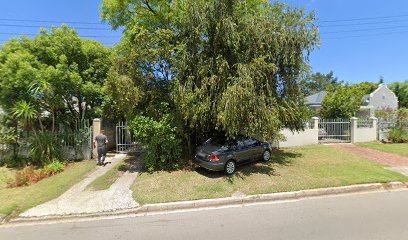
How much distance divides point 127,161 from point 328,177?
8633 mm

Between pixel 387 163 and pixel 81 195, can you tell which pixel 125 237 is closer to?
pixel 81 195

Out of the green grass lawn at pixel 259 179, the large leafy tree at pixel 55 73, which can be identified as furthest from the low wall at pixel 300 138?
the large leafy tree at pixel 55 73

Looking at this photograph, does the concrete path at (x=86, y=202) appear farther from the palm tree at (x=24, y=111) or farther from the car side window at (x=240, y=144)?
the palm tree at (x=24, y=111)

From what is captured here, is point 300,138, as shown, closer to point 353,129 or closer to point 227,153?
point 353,129

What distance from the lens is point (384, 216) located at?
503cm

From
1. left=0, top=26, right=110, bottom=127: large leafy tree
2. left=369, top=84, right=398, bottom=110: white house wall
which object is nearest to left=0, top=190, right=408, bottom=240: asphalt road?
left=0, top=26, right=110, bottom=127: large leafy tree

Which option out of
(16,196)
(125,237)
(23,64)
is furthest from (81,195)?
(23,64)

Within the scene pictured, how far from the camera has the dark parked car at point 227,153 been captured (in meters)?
8.09

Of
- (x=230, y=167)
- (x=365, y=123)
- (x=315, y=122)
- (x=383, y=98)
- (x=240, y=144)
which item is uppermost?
(x=383, y=98)

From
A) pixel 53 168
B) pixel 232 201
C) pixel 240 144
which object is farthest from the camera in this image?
pixel 53 168

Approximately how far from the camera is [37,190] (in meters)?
7.60

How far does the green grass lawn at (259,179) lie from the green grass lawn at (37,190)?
8.16 ft

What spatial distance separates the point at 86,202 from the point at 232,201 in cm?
404

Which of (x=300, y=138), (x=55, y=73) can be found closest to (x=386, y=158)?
(x=300, y=138)
